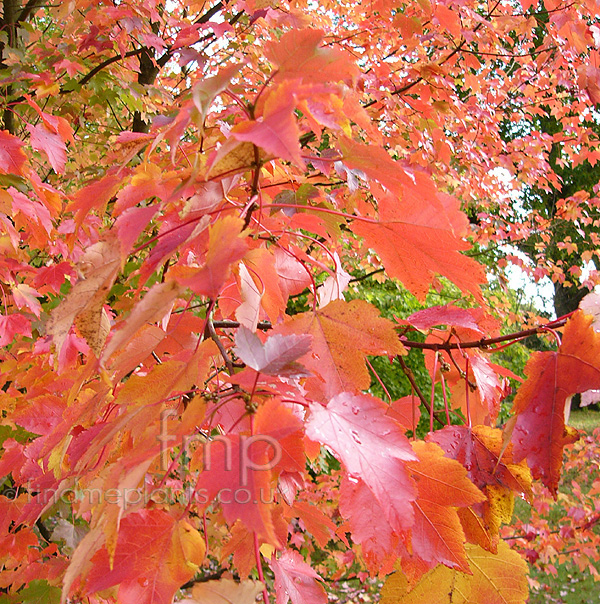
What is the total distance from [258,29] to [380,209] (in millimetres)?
3330

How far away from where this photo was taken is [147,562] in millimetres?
516

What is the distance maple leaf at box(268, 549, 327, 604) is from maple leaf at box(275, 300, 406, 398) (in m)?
0.37

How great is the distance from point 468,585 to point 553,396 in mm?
273

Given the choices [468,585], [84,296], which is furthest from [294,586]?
[84,296]

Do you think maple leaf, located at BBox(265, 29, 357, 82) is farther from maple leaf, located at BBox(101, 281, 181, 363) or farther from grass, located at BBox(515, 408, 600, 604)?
grass, located at BBox(515, 408, 600, 604)

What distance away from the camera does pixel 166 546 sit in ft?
1.70

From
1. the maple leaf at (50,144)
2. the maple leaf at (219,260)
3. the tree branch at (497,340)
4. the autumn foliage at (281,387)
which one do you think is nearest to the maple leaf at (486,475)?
the autumn foliage at (281,387)

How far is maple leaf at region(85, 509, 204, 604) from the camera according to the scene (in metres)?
0.51

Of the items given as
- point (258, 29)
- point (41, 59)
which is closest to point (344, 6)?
point (258, 29)

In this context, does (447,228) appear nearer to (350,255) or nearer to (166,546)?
(166,546)

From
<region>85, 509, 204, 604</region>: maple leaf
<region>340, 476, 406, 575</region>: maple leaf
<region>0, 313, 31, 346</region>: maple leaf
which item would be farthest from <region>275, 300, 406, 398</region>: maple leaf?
<region>0, 313, 31, 346</region>: maple leaf

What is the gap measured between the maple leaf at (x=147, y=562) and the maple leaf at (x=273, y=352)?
0.20 m

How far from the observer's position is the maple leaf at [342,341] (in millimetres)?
604

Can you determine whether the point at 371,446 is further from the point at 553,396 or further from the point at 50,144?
the point at 50,144
